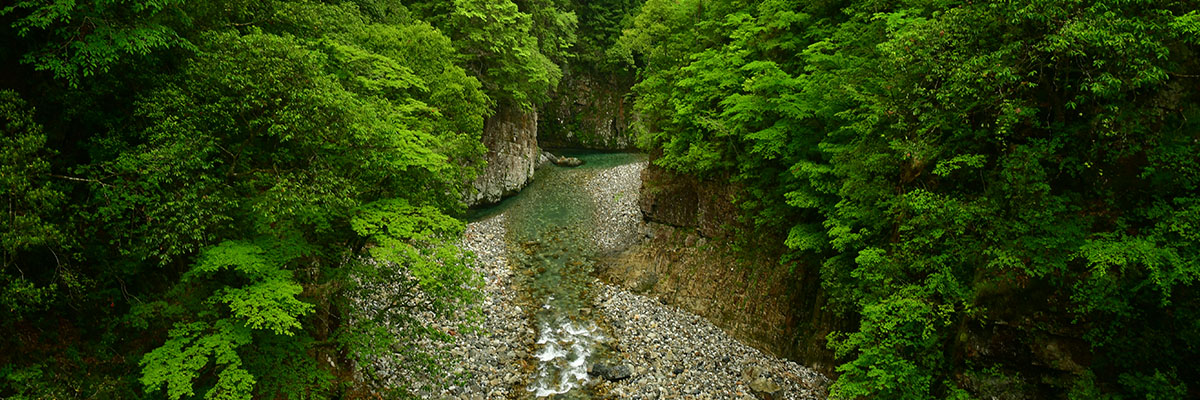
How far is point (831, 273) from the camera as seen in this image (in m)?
11.3

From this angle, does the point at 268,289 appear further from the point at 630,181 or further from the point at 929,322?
the point at 630,181

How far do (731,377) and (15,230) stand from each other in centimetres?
1375

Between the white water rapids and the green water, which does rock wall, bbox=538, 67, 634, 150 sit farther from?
the white water rapids

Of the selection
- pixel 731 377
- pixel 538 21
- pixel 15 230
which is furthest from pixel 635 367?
pixel 538 21

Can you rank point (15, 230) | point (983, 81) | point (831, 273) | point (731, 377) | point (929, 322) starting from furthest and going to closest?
point (731, 377) → point (831, 273) → point (929, 322) → point (983, 81) → point (15, 230)

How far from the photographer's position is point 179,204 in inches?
267

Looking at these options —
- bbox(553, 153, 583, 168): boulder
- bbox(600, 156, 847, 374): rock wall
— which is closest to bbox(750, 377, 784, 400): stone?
bbox(600, 156, 847, 374): rock wall

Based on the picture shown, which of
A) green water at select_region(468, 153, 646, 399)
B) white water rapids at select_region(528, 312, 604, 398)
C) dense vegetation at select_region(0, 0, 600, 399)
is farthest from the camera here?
green water at select_region(468, 153, 646, 399)

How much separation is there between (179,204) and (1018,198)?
12678 mm

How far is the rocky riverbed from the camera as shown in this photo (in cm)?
1258

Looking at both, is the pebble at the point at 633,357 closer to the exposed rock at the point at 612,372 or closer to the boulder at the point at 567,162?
the exposed rock at the point at 612,372

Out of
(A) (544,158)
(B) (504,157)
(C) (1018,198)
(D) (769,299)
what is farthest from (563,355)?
(A) (544,158)

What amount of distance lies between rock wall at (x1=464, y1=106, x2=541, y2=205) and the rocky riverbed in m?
10.4

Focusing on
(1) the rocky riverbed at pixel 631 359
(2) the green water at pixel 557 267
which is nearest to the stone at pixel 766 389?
(1) the rocky riverbed at pixel 631 359
